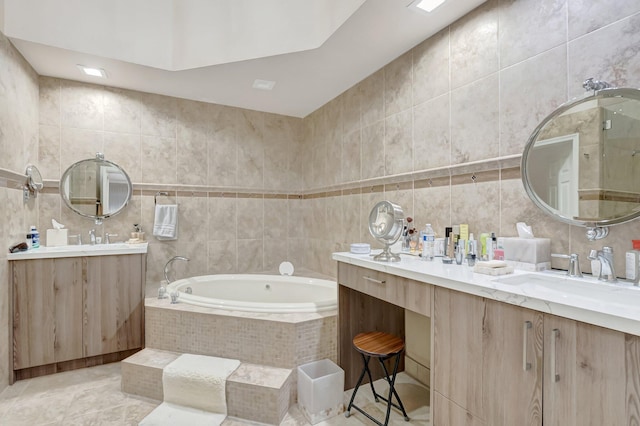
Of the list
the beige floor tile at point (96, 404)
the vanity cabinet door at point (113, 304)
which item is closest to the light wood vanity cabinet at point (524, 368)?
the beige floor tile at point (96, 404)

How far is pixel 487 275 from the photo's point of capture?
137 cm

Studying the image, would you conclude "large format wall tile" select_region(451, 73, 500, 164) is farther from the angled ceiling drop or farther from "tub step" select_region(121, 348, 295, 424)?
"tub step" select_region(121, 348, 295, 424)

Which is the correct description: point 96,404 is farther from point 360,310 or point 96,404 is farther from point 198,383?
point 360,310

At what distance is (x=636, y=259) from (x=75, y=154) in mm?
3958

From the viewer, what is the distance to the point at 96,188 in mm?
2973

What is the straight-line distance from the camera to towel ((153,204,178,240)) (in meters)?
3.15

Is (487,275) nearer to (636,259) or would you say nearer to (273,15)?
(636,259)

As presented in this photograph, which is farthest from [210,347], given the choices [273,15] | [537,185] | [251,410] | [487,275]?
[273,15]

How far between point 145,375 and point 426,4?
2.93 m

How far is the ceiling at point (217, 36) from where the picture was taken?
2086 mm

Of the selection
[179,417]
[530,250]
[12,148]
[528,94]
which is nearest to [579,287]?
[530,250]

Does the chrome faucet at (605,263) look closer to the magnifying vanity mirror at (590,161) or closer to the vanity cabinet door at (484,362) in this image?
the magnifying vanity mirror at (590,161)

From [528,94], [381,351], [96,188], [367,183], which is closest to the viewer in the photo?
[528,94]

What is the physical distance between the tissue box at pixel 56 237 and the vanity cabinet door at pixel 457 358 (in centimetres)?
310
